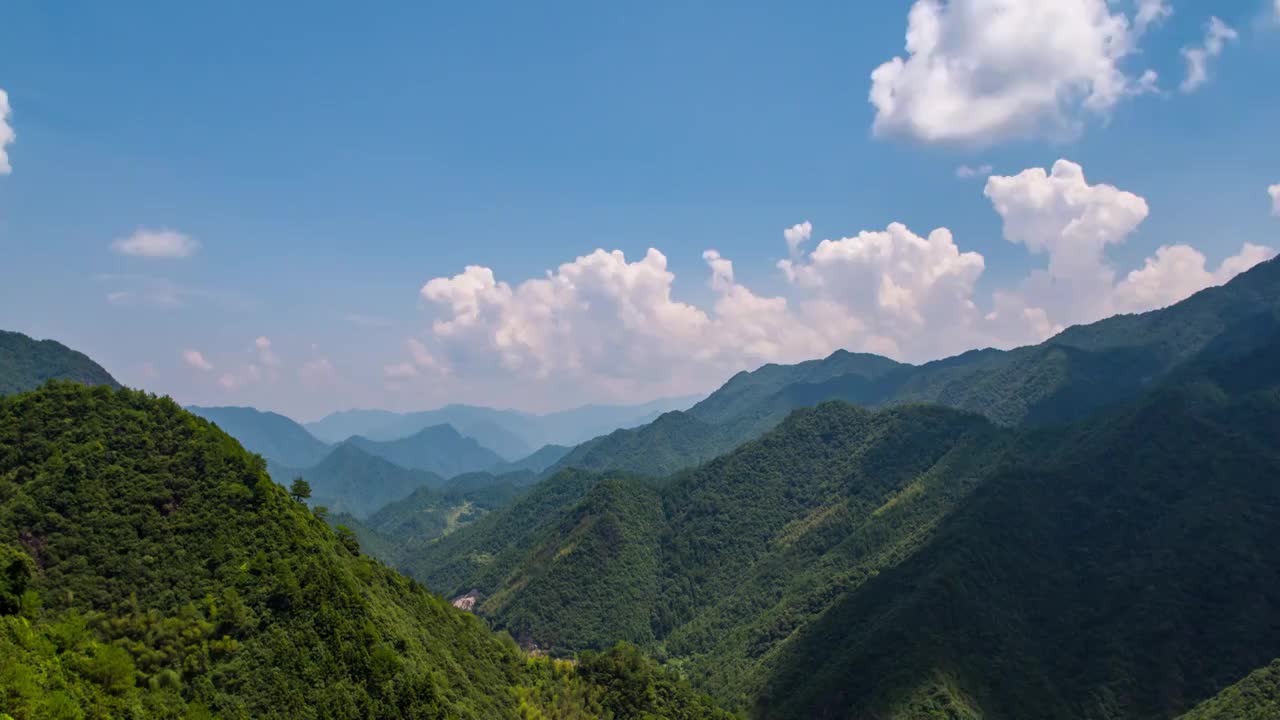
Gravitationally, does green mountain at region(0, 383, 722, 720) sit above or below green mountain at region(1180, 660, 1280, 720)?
above

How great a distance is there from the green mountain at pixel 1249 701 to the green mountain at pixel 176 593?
445 ft

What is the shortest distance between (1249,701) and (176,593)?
18882 centimetres

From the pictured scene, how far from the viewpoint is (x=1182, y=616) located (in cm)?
18388

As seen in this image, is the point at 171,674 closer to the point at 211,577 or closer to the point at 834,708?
the point at 211,577

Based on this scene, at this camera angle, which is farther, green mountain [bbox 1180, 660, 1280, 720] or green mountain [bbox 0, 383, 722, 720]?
green mountain [bbox 1180, 660, 1280, 720]

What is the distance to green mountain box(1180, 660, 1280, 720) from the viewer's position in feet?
439

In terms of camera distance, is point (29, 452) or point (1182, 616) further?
point (1182, 616)

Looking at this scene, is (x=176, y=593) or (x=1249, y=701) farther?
(x=1249, y=701)

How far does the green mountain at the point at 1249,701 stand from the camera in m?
134

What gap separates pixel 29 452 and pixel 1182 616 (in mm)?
244508

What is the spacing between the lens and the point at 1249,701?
140m

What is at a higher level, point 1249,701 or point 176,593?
point 176,593

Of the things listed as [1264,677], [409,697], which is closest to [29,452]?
[409,697]

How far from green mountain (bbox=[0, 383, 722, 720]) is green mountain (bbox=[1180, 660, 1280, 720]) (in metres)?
136
